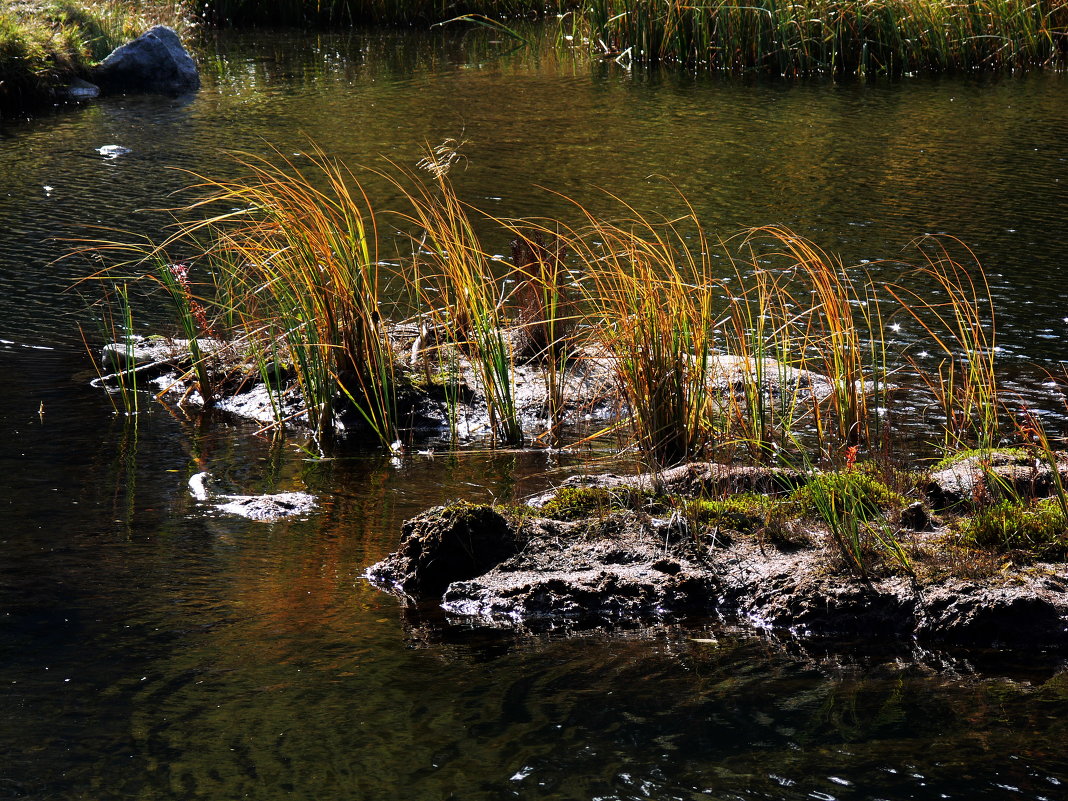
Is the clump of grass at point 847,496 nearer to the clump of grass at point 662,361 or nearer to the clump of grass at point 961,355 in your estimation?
the clump of grass at point 961,355

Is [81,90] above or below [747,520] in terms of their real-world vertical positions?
above

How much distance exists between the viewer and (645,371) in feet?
15.2

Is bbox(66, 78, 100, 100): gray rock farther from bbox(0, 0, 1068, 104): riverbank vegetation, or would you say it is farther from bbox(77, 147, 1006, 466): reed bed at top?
bbox(77, 147, 1006, 466): reed bed at top

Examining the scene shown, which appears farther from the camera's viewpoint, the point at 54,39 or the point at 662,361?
the point at 54,39

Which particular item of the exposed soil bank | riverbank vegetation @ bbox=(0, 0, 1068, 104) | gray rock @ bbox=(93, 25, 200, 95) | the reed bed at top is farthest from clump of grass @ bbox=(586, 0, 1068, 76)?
the exposed soil bank

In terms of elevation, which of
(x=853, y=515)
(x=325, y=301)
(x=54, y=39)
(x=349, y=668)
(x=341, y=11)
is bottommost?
(x=349, y=668)

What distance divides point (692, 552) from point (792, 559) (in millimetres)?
310

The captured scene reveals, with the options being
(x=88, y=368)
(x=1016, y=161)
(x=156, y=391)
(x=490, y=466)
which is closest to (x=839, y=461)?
(x=490, y=466)

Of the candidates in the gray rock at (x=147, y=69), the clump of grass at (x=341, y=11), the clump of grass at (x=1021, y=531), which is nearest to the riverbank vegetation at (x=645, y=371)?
the clump of grass at (x=1021, y=531)

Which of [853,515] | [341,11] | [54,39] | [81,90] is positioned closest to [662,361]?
[853,515]

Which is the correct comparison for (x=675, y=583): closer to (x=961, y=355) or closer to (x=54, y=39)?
(x=961, y=355)

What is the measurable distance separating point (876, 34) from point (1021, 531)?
11459 mm

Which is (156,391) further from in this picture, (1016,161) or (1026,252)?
(1016,161)

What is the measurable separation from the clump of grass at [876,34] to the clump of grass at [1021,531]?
36.6 feet
